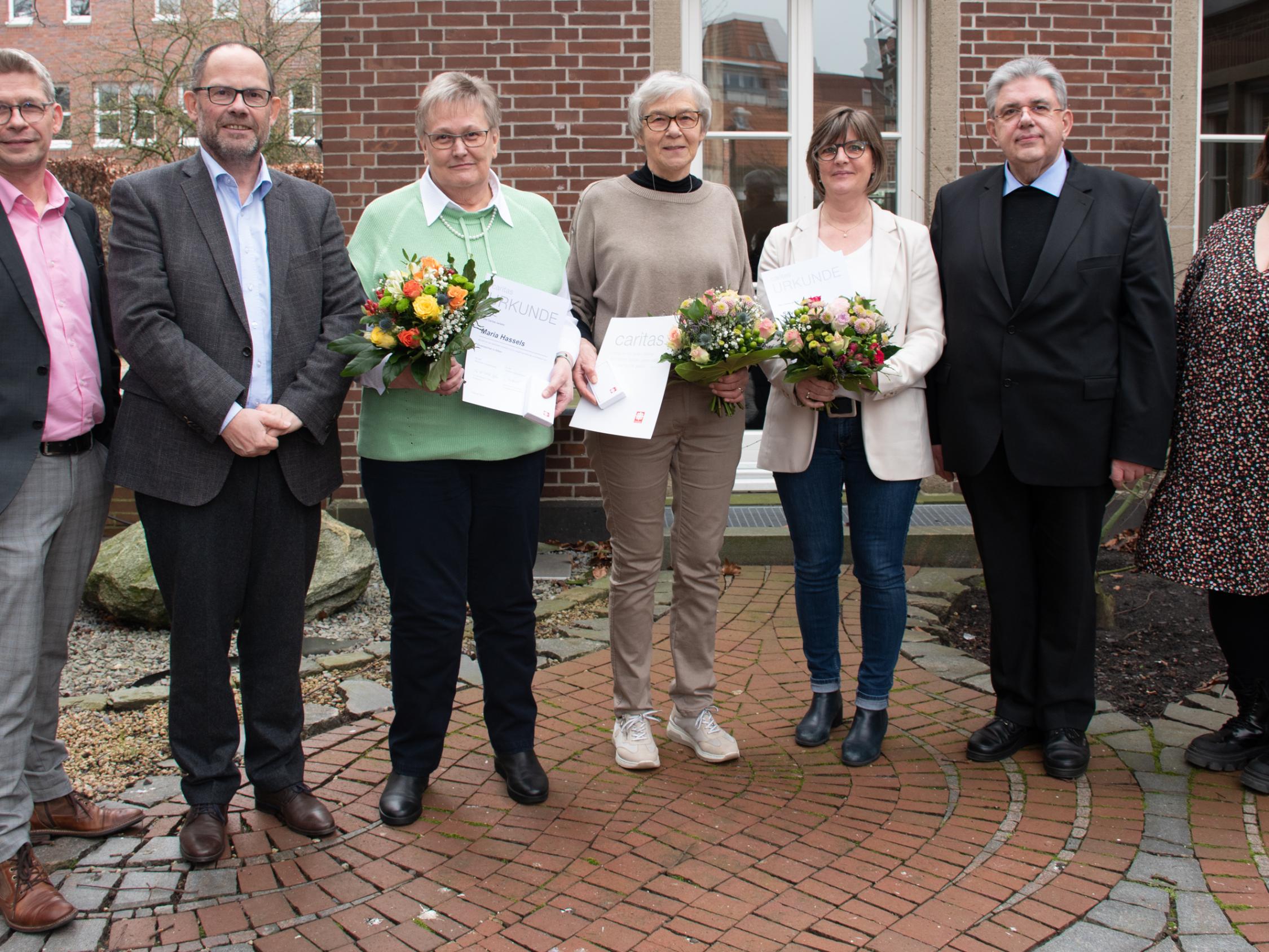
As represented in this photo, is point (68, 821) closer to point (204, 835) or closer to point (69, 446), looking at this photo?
point (204, 835)

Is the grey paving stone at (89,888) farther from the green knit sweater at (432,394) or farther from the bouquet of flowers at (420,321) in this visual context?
the bouquet of flowers at (420,321)

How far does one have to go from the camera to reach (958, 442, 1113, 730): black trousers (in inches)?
160

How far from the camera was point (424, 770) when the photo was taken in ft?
12.6

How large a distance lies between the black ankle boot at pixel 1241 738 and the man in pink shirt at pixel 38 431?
3788 mm

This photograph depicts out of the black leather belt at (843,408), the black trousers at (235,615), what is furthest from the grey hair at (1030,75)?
the black trousers at (235,615)

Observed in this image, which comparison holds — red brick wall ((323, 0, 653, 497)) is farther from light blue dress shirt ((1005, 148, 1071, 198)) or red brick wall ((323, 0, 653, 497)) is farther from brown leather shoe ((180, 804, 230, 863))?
brown leather shoe ((180, 804, 230, 863))

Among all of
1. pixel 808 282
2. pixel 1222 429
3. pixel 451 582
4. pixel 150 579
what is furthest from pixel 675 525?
pixel 150 579

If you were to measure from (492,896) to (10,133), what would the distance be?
258 cm

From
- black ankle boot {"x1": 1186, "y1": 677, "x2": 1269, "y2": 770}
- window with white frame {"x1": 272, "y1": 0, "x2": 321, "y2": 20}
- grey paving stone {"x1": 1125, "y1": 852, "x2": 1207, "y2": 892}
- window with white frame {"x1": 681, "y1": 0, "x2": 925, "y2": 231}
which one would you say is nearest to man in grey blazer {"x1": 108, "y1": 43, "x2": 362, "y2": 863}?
grey paving stone {"x1": 1125, "y1": 852, "x2": 1207, "y2": 892}

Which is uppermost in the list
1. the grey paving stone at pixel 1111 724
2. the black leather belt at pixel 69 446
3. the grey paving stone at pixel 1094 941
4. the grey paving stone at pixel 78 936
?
the black leather belt at pixel 69 446

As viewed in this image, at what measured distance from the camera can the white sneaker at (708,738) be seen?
13.8 ft

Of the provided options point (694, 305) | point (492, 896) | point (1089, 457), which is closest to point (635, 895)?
point (492, 896)

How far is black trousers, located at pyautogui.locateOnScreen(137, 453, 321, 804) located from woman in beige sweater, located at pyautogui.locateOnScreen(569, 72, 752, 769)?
110 cm

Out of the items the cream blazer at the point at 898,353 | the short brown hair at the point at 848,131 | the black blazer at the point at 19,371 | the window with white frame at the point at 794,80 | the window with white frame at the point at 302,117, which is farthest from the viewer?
the window with white frame at the point at 302,117
